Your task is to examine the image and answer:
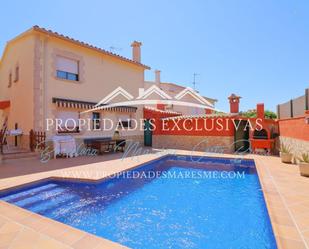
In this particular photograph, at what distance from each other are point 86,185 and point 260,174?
8.79 m

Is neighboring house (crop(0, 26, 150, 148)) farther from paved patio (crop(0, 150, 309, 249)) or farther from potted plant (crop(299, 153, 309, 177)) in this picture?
potted plant (crop(299, 153, 309, 177))

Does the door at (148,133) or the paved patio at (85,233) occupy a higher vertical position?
the door at (148,133)

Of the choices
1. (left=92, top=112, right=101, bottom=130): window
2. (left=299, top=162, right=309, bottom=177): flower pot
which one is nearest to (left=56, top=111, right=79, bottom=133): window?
(left=92, top=112, right=101, bottom=130): window

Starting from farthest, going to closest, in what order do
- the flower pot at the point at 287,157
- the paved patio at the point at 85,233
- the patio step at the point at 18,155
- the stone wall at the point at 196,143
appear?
the stone wall at the point at 196,143
the patio step at the point at 18,155
the flower pot at the point at 287,157
the paved patio at the point at 85,233

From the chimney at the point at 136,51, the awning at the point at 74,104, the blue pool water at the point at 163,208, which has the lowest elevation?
the blue pool water at the point at 163,208

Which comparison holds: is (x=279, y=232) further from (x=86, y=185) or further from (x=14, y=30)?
(x=14, y=30)

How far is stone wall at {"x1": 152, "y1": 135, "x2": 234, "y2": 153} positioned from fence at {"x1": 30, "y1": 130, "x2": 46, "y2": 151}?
12.6m

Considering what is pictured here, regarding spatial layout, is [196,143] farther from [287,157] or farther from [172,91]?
[172,91]

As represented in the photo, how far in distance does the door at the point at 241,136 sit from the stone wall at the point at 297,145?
4862 mm

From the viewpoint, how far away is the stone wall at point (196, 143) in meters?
20.1

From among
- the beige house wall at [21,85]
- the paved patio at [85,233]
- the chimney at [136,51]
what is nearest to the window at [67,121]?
the beige house wall at [21,85]

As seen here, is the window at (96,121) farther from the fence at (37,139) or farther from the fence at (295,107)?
the fence at (295,107)

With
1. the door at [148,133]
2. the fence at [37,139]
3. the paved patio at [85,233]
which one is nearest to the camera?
the paved patio at [85,233]

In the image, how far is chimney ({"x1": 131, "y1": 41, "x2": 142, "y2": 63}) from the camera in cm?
2506
